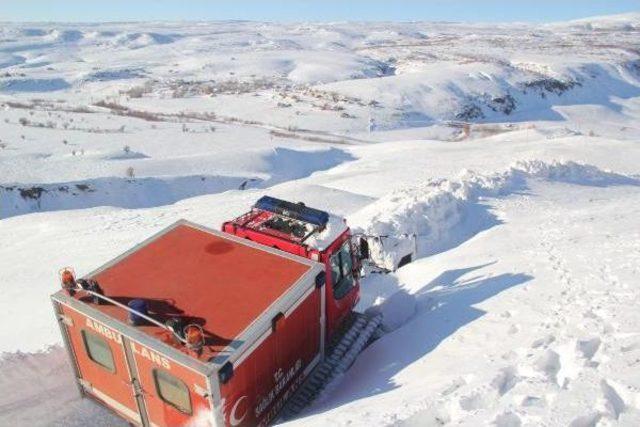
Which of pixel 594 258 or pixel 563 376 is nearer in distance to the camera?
Result: pixel 563 376

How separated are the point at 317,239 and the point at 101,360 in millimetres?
3650

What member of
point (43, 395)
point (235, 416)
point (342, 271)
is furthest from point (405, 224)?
point (43, 395)

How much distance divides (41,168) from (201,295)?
1938 centimetres

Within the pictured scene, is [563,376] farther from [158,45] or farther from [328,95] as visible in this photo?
[158,45]

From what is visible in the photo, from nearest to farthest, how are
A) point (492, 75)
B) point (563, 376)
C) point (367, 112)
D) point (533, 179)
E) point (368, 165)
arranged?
point (563, 376), point (533, 179), point (368, 165), point (367, 112), point (492, 75)

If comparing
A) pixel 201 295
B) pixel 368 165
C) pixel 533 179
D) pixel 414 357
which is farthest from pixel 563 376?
pixel 368 165

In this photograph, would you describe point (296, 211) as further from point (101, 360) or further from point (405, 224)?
point (405, 224)

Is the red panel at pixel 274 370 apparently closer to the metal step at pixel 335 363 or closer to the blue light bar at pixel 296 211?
the metal step at pixel 335 363

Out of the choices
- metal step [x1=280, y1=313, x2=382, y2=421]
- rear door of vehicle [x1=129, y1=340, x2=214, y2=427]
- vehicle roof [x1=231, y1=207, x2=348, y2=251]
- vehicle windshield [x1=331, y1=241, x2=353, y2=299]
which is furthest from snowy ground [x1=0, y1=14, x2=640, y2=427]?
vehicle roof [x1=231, y1=207, x2=348, y2=251]

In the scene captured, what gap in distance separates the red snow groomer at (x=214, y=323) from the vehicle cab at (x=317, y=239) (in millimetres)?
26

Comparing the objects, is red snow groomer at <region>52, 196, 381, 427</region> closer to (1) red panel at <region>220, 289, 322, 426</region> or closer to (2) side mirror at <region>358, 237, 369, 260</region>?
(1) red panel at <region>220, 289, 322, 426</region>

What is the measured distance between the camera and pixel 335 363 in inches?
331

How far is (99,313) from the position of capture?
652 cm

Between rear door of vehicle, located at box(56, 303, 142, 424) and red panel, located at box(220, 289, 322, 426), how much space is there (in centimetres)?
155
